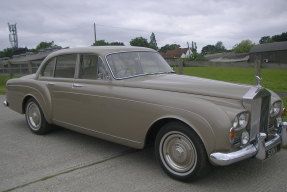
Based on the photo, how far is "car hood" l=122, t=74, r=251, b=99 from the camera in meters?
3.53

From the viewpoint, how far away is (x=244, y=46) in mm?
100188

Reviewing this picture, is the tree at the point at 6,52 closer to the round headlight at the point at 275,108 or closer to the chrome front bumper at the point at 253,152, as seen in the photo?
the round headlight at the point at 275,108

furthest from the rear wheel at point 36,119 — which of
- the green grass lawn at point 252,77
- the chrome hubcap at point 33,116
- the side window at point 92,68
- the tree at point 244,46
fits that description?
the tree at point 244,46

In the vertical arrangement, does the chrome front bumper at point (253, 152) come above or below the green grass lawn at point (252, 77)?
above

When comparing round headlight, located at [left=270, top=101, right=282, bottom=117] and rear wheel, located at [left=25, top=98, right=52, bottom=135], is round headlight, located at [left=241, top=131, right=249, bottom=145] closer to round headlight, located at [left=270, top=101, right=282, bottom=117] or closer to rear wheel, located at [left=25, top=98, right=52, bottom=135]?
round headlight, located at [left=270, top=101, right=282, bottom=117]

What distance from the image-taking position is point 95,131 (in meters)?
4.56

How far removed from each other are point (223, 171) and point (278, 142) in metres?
0.78

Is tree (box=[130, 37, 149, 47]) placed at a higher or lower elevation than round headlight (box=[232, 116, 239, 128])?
higher

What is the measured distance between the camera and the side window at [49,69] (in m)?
5.57

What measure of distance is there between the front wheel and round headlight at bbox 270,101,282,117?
1274 millimetres

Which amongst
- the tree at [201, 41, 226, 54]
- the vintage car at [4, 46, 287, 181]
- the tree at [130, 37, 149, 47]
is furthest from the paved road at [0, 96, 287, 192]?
the tree at [201, 41, 226, 54]

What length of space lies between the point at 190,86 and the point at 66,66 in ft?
8.07

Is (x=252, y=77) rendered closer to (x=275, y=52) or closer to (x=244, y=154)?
(x=244, y=154)

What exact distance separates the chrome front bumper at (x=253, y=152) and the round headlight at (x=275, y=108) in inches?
9.5
